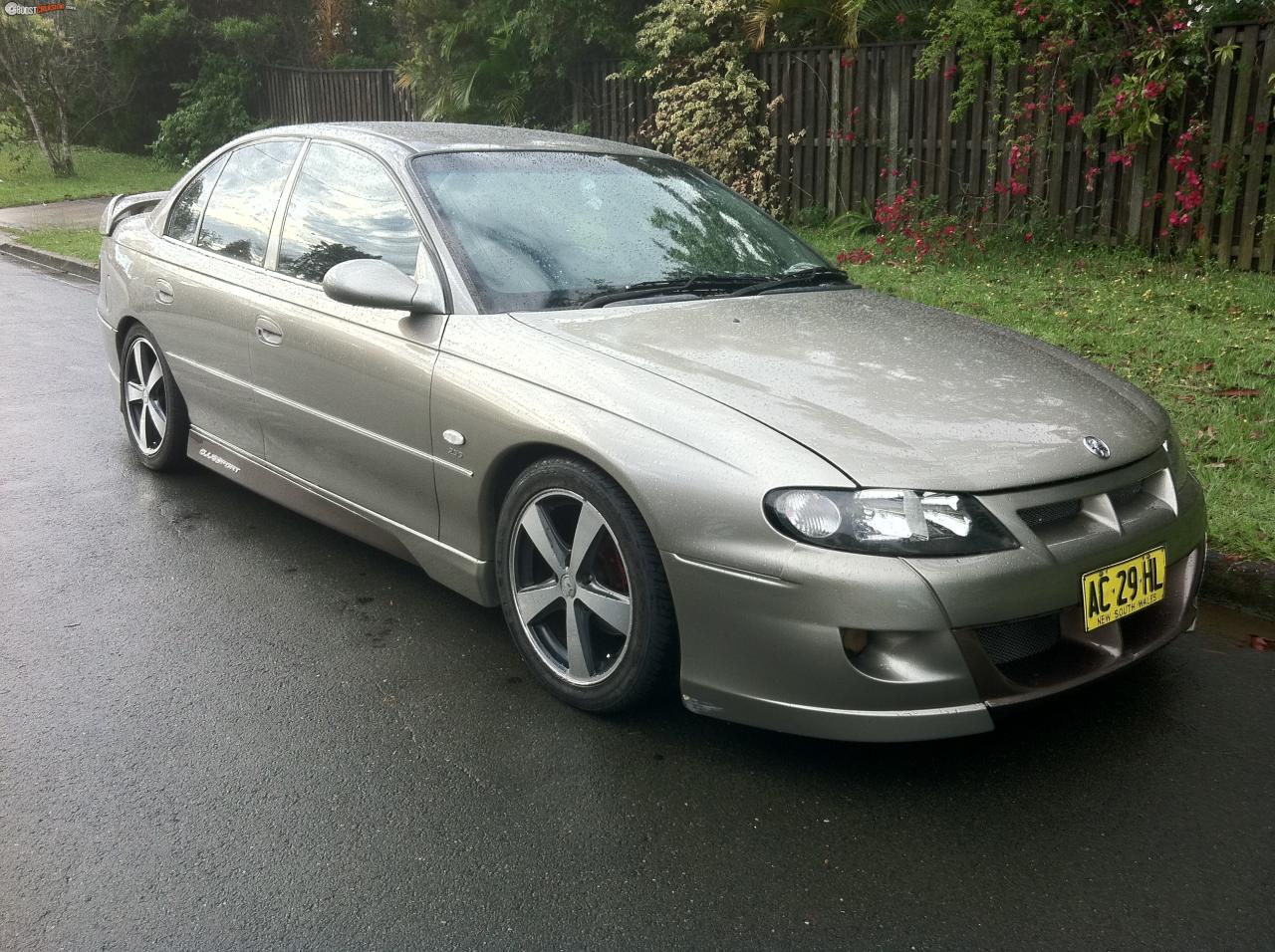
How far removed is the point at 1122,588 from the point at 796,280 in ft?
5.75

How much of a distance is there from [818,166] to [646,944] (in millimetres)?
11322

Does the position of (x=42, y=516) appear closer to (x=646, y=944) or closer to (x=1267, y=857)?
(x=646, y=944)

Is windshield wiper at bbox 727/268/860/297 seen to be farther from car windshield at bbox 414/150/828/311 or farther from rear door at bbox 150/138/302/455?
rear door at bbox 150/138/302/455

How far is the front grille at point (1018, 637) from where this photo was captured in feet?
9.46

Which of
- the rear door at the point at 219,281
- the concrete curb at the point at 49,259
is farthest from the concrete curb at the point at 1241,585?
the concrete curb at the point at 49,259

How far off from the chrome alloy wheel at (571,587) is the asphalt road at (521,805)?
167 mm

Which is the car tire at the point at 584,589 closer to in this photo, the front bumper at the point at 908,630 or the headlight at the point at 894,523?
the front bumper at the point at 908,630

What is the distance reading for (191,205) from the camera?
5.45 metres

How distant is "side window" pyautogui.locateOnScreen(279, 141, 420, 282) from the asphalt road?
1.22 m

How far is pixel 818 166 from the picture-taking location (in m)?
12.8

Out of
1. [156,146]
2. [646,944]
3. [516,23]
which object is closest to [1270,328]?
[646,944]

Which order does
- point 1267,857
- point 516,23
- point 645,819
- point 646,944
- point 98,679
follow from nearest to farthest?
point 646,944
point 1267,857
point 645,819
point 98,679
point 516,23

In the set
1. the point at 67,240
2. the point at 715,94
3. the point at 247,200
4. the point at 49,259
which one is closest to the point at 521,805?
the point at 247,200

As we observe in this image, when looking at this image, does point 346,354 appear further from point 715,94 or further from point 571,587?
point 715,94
